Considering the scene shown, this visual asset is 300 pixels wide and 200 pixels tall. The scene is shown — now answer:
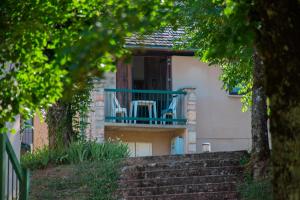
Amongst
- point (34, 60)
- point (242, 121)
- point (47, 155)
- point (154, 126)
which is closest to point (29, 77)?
point (34, 60)

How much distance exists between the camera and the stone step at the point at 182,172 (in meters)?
15.1

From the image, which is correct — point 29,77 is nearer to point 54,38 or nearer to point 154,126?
point 54,38

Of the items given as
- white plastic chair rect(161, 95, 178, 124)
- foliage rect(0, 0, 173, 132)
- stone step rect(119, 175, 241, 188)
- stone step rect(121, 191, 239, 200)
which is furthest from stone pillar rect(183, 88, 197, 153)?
foliage rect(0, 0, 173, 132)

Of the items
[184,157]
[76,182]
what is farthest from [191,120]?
[76,182]

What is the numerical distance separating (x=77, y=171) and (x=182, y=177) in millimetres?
2120

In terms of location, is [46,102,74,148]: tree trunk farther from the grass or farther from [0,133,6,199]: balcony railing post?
[0,133,6,199]: balcony railing post

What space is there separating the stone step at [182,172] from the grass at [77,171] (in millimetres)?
388

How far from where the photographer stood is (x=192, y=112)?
78.4ft

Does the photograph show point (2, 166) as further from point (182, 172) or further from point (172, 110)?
point (172, 110)

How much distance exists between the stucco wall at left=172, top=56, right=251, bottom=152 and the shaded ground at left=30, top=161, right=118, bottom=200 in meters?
9.16

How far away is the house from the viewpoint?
2361 cm

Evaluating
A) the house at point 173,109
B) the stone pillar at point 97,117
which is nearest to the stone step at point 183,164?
the stone pillar at point 97,117

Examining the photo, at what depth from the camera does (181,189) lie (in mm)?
14484

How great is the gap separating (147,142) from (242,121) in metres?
3.10
